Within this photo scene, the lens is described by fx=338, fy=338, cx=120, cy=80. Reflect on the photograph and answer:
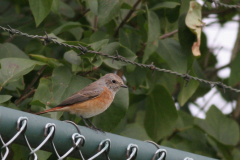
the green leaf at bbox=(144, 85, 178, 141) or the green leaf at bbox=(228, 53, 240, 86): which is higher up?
the green leaf at bbox=(228, 53, 240, 86)

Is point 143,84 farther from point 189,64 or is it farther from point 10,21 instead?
point 10,21

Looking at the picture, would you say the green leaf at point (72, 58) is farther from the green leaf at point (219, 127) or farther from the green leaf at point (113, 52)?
the green leaf at point (219, 127)

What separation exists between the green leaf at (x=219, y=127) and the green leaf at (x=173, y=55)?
111 centimetres

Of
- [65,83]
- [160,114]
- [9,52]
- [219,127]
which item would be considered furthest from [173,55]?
[9,52]

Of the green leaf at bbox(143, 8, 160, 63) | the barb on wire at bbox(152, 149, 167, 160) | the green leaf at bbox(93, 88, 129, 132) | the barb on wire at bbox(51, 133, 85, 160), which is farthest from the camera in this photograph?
the green leaf at bbox(143, 8, 160, 63)

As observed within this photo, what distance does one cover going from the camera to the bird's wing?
327 cm

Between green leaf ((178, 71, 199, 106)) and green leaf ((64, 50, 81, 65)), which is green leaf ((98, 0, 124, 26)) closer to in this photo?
green leaf ((64, 50, 81, 65))

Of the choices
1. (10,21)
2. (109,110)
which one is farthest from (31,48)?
(109,110)

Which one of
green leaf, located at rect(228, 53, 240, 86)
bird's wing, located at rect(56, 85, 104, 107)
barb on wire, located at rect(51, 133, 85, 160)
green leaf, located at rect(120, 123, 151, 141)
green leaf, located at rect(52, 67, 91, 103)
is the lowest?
Result: green leaf, located at rect(120, 123, 151, 141)

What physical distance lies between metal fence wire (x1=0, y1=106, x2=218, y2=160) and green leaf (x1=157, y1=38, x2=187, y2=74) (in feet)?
5.44

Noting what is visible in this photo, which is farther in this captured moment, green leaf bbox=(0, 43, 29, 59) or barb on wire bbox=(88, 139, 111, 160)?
green leaf bbox=(0, 43, 29, 59)

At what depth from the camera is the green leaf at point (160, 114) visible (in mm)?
4332

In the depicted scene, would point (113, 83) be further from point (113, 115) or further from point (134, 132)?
point (134, 132)

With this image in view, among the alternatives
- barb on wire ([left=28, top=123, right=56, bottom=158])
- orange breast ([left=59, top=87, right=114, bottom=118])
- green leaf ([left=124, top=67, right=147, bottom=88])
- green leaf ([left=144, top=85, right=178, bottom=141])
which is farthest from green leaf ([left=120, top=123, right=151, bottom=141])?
barb on wire ([left=28, top=123, right=56, bottom=158])
